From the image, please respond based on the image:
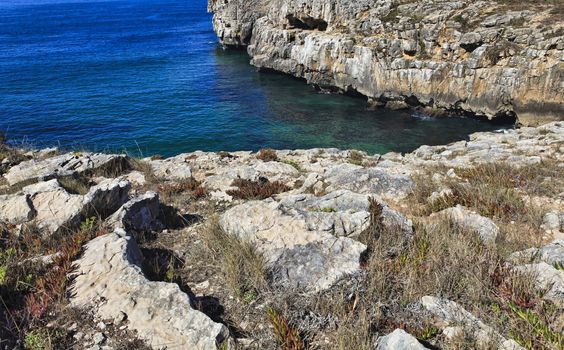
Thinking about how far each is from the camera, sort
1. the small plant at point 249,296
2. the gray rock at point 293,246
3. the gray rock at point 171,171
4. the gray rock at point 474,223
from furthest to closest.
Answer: the gray rock at point 171,171, the gray rock at point 474,223, the gray rock at point 293,246, the small plant at point 249,296

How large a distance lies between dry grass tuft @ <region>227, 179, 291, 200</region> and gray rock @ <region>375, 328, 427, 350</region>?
23.4ft

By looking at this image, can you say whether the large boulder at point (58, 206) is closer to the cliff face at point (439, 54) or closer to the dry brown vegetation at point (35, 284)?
the dry brown vegetation at point (35, 284)

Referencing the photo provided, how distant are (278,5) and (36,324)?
61.4 metres

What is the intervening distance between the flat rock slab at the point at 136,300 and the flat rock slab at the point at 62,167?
25.6 ft

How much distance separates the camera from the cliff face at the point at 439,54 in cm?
3325

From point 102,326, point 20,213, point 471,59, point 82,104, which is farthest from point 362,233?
point 82,104

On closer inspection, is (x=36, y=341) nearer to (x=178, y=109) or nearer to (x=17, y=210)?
(x=17, y=210)

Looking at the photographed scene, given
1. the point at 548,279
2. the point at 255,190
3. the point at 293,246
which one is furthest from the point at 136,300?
the point at 255,190

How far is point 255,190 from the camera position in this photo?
39.3 feet

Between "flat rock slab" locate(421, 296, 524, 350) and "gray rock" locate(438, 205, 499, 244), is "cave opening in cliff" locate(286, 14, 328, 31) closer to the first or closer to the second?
"gray rock" locate(438, 205, 499, 244)

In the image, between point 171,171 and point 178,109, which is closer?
point 171,171

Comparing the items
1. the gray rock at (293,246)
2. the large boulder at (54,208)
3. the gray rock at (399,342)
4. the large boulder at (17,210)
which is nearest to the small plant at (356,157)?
the gray rock at (293,246)

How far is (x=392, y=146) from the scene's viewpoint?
33.3 meters

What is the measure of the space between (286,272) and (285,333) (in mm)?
1391
